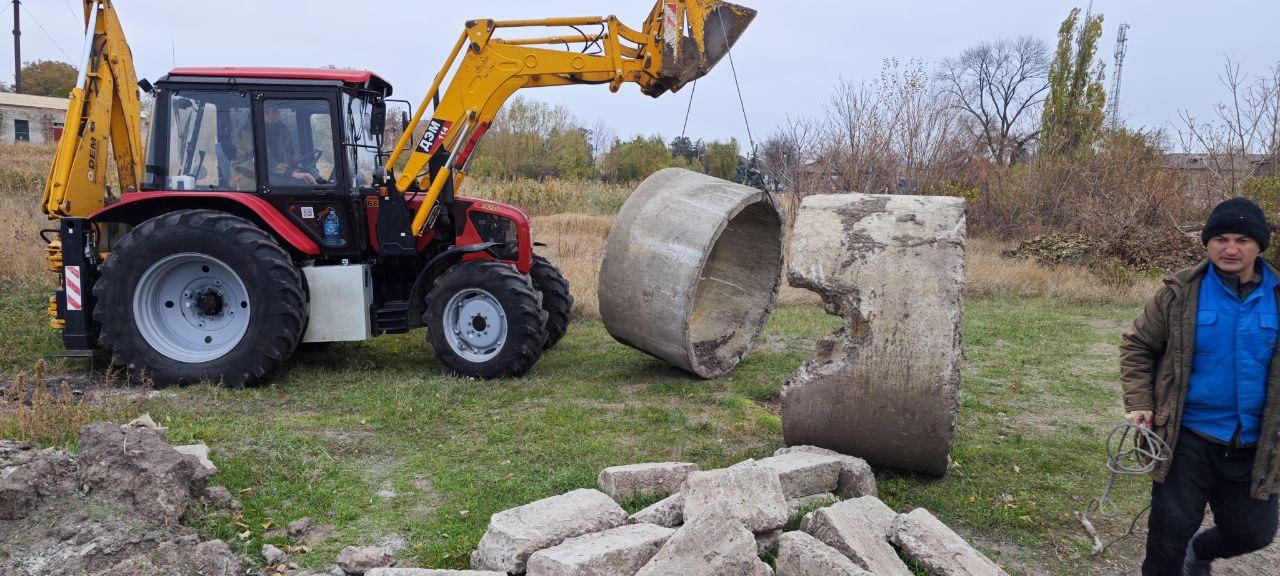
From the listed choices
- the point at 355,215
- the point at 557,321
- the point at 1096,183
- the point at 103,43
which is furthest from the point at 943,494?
the point at 1096,183

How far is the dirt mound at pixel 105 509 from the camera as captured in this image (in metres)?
3.56

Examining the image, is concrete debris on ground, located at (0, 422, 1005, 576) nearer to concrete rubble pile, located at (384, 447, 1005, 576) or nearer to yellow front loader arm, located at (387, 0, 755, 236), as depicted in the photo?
concrete rubble pile, located at (384, 447, 1005, 576)

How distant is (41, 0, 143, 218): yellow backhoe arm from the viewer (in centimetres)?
688

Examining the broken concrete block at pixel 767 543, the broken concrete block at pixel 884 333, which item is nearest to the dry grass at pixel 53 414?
the broken concrete block at pixel 767 543

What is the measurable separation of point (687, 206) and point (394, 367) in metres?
3.00

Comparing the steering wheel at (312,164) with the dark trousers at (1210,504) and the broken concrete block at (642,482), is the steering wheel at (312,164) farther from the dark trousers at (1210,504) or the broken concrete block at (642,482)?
the dark trousers at (1210,504)

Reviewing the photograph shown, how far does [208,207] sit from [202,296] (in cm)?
72

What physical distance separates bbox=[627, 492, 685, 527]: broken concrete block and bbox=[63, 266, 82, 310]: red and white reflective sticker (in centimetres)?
531

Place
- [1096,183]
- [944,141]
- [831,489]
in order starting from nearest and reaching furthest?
[831,489]
[944,141]
[1096,183]

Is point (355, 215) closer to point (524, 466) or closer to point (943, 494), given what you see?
point (524, 466)

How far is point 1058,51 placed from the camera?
80.3ft

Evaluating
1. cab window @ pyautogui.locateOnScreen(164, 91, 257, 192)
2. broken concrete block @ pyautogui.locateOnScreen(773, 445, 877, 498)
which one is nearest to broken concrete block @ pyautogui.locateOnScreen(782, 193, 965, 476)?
broken concrete block @ pyautogui.locateOnScreen(773, 445, 877, 498)

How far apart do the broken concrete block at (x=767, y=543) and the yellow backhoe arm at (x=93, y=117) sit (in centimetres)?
616

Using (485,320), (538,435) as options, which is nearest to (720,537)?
(538,435)
